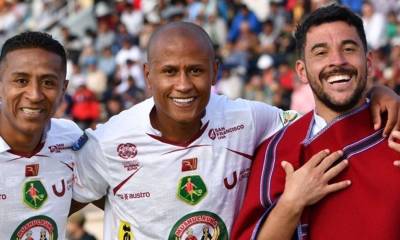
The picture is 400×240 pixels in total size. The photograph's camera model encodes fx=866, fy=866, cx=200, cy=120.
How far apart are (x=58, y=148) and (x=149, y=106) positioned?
1.91 feet

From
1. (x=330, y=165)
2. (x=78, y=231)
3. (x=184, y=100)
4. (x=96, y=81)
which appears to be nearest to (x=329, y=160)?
(x=330, y=165)

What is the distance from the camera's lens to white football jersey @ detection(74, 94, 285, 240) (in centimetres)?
467

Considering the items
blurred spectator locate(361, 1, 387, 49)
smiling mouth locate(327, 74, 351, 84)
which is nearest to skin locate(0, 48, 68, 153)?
smiling mouth locate(327, 74, 351, 84)

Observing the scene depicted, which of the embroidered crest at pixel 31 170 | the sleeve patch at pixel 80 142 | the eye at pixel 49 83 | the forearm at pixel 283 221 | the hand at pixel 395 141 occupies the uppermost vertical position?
the eye at pixel 49 83

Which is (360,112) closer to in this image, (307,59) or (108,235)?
(307,59)

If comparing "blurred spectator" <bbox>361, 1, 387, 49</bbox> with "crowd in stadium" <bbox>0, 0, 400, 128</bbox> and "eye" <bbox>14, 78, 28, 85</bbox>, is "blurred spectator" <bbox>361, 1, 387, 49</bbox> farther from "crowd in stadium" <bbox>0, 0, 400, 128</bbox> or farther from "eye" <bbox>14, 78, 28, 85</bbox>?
"eye" <bbox>14, 78, 28, 85</bbox>

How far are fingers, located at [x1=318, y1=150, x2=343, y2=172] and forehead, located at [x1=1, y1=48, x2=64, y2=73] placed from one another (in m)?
1.56

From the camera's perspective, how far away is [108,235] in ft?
16.2

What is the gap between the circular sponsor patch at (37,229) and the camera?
473cm

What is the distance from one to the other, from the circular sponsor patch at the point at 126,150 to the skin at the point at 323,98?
918 mm

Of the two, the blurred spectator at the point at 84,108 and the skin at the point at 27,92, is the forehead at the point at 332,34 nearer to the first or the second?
the skin at the point at 27,92

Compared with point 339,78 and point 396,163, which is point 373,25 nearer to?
point 339,78

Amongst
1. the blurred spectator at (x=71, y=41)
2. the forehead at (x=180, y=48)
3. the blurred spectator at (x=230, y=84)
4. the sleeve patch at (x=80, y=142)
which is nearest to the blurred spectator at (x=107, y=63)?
the blurred spectator at (x=71, y=41)

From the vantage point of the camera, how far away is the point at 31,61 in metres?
4.68
